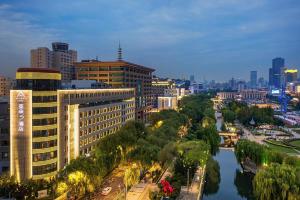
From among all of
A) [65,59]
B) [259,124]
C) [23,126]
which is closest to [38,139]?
[23,126]

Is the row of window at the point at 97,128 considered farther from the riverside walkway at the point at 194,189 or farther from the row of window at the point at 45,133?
the riverside walkway at the point at 194,189

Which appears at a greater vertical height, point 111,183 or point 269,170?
point 269,170

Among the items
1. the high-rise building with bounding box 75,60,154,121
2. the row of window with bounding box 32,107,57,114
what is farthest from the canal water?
the high-rise building with bounding box 75,60,154,121

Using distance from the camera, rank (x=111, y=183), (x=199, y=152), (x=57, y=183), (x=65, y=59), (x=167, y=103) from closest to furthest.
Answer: (x=57, y=183) < (x=111, y=183) < (x=199, y=152) < (x=167, y=103) < (x=65, y=59)

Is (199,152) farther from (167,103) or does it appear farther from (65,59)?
(65,59)

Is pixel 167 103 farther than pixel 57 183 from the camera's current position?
Yes

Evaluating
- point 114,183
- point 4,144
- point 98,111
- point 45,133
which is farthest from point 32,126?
point 98,111

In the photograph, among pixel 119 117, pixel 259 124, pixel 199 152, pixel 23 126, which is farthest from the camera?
pixel 259 124
